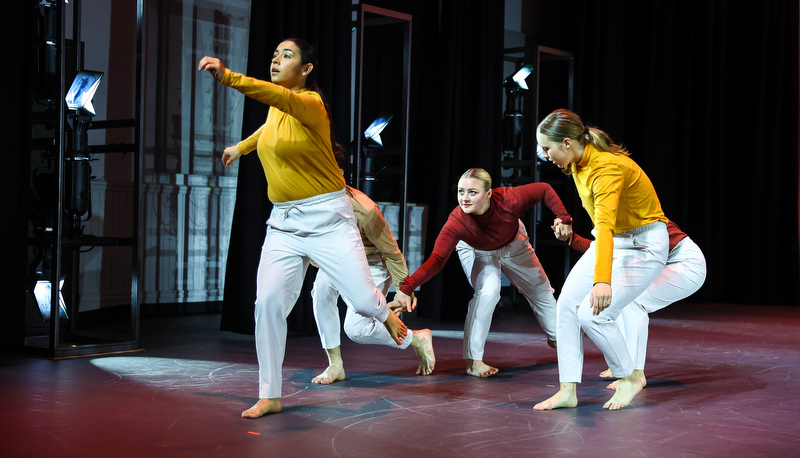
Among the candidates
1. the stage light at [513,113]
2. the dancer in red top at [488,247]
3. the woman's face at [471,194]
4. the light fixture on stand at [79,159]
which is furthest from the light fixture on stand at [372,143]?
the woman's face at [471,194]

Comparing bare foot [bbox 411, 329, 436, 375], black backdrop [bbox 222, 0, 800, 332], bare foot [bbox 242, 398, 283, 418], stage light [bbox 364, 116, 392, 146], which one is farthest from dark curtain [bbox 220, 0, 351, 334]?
bare foot [bbox 242, 398, 283, 418]

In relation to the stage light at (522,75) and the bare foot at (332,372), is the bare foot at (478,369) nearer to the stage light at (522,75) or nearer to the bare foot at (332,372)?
the bare foot at (332,372)

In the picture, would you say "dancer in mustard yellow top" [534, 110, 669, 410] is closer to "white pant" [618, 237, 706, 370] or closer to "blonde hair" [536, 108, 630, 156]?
"blonde hair" [536, 108, 630, 156]

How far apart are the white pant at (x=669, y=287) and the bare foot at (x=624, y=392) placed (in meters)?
0.18

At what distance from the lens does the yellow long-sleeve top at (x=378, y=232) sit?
137 inches

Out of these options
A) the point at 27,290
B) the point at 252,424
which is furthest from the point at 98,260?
the point at 252,424

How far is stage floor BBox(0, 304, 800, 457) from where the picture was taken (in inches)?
98.1

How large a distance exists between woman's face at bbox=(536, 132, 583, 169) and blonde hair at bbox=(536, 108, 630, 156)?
1 centimetres

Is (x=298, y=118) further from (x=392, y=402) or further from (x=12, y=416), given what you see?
(x=12, y=416)

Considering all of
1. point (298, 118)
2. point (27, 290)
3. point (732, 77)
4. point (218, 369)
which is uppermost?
point (732, 77)

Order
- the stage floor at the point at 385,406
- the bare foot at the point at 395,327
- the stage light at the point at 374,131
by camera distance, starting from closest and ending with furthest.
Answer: the stage floor at the point at 385,406
the bare foot at the point at 395,327
the stage light at the point at 374,131

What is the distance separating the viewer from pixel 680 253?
134 inches

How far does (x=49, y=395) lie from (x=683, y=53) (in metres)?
7.00

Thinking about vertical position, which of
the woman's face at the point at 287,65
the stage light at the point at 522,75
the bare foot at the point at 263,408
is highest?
the stage light at the point at 522,75
